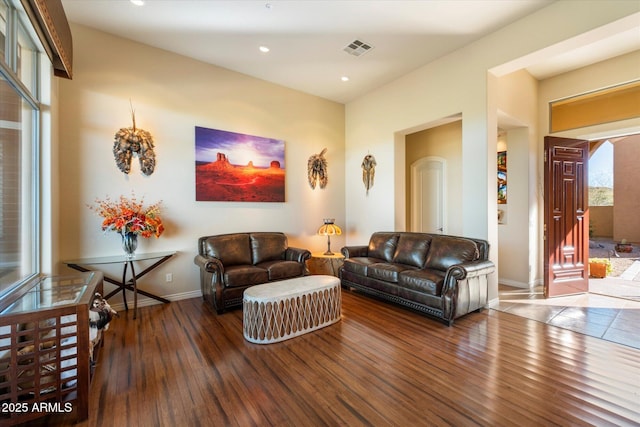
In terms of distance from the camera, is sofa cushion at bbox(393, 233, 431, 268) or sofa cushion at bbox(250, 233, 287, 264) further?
sofa cushion at bbox(250, 233, 287, 264)

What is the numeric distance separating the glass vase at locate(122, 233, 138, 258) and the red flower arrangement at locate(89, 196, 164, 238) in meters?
0.05

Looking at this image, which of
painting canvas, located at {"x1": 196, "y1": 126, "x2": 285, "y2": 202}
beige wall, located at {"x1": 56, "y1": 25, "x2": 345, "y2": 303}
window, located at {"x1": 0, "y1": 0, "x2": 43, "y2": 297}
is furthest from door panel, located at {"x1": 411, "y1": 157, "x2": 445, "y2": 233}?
window, located at {"x1": 0, "y1": 0, "x2": 43, "y2": 297}

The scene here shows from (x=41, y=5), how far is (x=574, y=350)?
529cm

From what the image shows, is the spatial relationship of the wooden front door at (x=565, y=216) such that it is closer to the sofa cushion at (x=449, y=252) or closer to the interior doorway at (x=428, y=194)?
the sofa cushion at (x=449, y=252)

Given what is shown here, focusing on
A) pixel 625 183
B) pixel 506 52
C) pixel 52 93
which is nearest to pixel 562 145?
pixel 506 52

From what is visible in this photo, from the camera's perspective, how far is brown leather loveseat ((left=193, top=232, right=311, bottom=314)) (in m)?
3.44

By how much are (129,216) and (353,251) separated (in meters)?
3.30

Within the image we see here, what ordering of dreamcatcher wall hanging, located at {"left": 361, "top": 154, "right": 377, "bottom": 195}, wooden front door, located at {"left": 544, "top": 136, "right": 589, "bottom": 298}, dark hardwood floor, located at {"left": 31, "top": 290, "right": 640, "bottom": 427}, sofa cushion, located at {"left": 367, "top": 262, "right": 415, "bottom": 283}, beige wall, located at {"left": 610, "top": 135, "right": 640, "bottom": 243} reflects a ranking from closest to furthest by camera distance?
1. dark hardwood floor, located at {"left": 31, "top": 290, "right": 640, "bottom": 427}
2. sofa cushion, located at {"left": 367, "top": 262, "right": 415, "bottom": 283}
3. wooden front door, located at {"left": 544, "top": 136, "right": 589, "bottom": 298}
4. dreamcatcher wall hanging, located at {"left": 361, "top": 154, "right": 377, "bottom": 195}
5. beige wall, located at {"left": 610, "top": 135, "right": 640, "bottom": 243}

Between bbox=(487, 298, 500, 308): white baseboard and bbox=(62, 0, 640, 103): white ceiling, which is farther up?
bbox=(62, 0, 640, 103): white ceiling

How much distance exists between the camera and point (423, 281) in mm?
3289

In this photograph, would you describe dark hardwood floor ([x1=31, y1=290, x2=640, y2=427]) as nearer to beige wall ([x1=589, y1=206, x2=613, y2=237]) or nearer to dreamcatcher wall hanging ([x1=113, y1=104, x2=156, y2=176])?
dreamcatcher wall hanging ([x1=113, y1=104, x2=156, y2=176])

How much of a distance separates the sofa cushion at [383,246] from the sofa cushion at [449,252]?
2.12 ft

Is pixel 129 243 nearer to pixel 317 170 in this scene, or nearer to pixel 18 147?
pixel 18 147

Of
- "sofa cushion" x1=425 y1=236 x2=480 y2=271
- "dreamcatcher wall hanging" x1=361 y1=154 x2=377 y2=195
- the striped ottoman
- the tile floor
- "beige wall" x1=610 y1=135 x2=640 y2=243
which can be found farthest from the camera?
"beige wall" x1=610 y1=135 x2=640 y2=243
